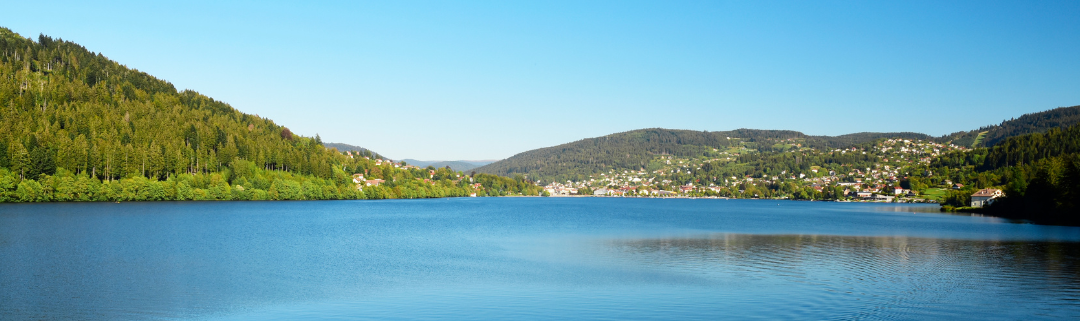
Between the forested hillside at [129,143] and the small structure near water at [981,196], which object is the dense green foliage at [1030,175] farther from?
the forested hillside at [129,143]

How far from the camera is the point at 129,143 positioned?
102 metres

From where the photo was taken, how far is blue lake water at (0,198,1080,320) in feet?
55.7

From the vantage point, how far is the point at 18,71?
11612 centimetres

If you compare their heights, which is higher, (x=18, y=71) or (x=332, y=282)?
(x=18, y=71)

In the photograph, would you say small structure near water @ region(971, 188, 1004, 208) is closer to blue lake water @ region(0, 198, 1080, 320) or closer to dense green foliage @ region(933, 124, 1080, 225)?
dense green foliage @ region(933, 124, 1080, 225)

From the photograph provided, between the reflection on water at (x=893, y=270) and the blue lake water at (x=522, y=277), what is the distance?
3.5 inches

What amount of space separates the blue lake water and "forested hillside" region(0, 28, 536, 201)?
5745 cm

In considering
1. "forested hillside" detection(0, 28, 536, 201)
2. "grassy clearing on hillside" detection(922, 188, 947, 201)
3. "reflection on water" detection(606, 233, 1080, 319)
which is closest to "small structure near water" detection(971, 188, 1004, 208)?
"grassy clearing on hillside" detection(922, 188, 947, 201)

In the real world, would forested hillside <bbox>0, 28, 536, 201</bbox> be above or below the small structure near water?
above

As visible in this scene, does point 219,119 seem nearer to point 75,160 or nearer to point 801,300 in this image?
point 75,160

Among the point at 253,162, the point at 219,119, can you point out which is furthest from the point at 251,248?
the point at 219,119

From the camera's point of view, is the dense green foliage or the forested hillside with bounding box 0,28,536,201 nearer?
the dense green foliage

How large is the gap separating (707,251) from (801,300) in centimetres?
1418

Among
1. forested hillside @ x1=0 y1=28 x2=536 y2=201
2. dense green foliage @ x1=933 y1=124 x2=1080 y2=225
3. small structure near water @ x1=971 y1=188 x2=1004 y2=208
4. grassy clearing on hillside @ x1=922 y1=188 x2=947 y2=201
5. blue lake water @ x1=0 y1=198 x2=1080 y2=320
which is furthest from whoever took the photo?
grassy clearing on hillside @ x1=922 y1=188 x2=947 y2=201
